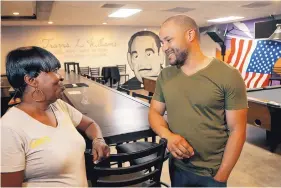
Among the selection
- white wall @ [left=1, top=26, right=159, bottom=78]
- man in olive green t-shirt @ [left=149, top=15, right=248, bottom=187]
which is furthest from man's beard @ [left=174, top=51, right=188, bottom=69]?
white wall @ [left=1, top=26, right=159, bottom=78]

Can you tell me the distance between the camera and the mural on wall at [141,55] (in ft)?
35.0

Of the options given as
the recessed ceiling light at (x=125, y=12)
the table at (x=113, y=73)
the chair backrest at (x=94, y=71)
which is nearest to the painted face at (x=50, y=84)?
the recessed ceiling light at (x=125, y=12)

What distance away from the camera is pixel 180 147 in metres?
1.36

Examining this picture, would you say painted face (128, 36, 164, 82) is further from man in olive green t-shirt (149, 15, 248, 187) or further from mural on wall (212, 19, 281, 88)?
man in olive green t-shirt (149, 15, 248, 187)

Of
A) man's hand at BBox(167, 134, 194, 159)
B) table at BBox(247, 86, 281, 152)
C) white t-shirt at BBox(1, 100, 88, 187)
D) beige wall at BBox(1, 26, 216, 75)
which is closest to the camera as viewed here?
white t-shirt at BBox(1, 100, 88, 187)

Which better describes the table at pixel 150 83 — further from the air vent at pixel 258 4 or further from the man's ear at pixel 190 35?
the man's ear at pixel 190 35

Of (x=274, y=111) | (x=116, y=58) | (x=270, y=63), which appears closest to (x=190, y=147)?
(x=274, y=111)

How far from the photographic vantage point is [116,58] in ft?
34.8

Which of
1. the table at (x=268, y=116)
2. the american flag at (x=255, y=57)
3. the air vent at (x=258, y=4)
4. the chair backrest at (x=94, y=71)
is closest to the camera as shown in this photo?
the table at (x=268, y=116)

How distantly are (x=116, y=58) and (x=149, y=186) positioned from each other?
30.7ft

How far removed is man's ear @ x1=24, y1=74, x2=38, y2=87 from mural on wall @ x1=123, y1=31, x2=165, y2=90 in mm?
9508

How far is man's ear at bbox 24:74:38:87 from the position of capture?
1.09 metres

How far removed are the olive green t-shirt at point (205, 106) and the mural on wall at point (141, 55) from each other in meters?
9.18

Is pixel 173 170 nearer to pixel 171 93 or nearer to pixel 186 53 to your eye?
pixel 171 93
